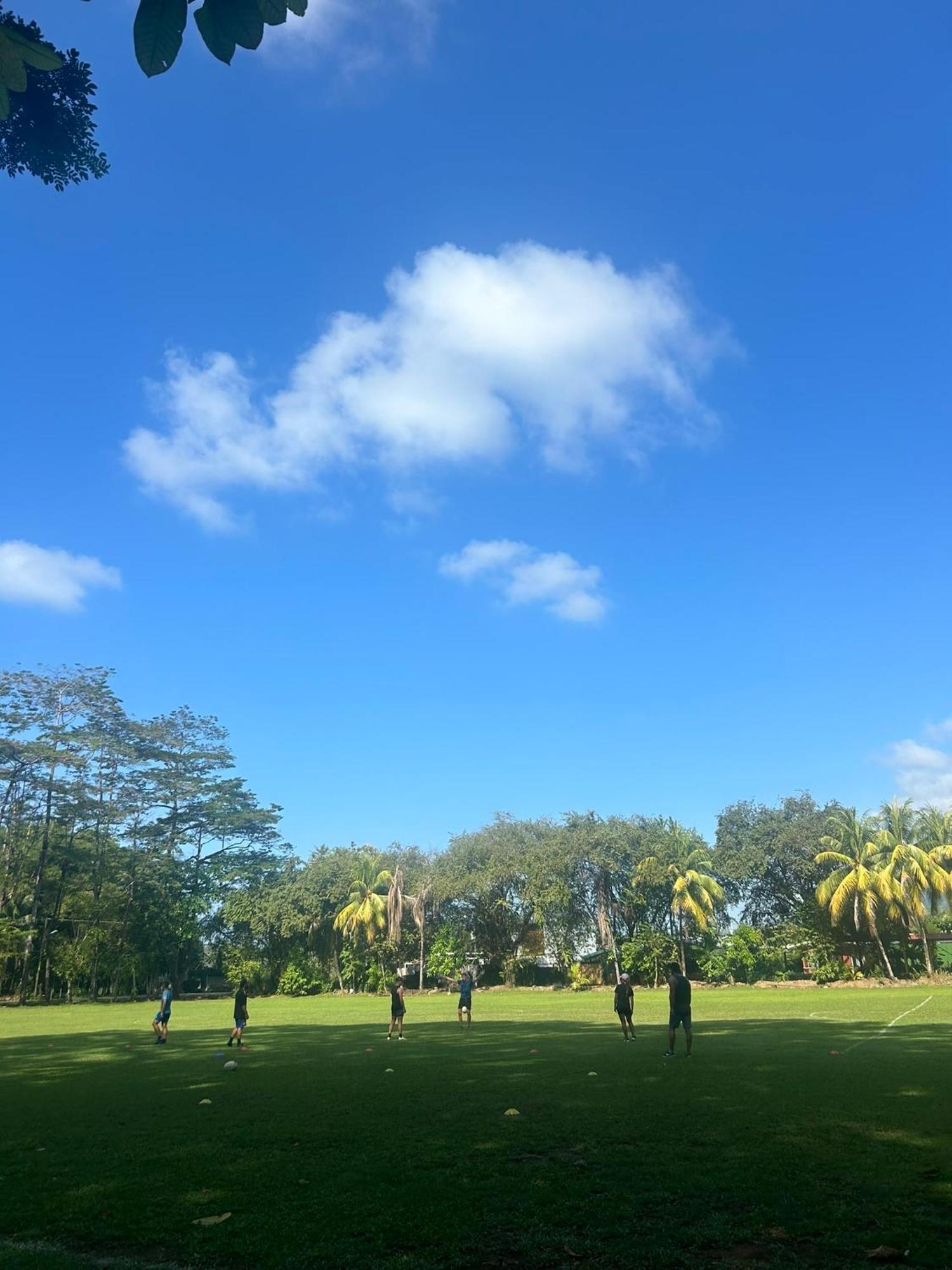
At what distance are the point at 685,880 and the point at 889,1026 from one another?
3136cm

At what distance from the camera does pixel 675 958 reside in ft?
179

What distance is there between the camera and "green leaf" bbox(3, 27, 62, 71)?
2578mm

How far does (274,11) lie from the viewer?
2607 mm

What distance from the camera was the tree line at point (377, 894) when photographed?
55.9 meters

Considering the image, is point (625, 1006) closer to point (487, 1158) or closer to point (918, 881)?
point (487, 1158)

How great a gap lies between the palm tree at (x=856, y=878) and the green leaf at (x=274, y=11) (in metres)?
53.3

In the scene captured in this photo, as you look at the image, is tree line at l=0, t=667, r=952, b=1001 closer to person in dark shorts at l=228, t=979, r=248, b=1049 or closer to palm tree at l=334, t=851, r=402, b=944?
palm tree at l=334, t=851, r=402, b=944

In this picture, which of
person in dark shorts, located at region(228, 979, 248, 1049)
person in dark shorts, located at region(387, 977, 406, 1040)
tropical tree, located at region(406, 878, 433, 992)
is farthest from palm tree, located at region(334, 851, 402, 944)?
person in dark shorts, located at region(228, 979, 248, 1049)

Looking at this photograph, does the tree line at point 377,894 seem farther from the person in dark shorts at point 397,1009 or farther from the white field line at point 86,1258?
the white field line at point 86,1258

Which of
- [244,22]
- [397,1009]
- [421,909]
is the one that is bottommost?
[397,1009]

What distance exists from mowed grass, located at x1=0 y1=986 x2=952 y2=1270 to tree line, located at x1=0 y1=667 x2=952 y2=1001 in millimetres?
38825

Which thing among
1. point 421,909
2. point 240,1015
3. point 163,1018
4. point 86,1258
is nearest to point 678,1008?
point 240,1015

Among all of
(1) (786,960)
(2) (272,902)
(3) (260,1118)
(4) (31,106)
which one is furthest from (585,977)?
(4) (31,106)

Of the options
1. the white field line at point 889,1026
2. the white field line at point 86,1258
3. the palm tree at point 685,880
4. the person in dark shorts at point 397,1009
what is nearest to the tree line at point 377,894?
the palm tree at point 685,880
